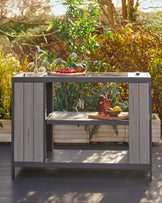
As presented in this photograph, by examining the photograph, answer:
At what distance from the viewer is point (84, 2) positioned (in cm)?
604

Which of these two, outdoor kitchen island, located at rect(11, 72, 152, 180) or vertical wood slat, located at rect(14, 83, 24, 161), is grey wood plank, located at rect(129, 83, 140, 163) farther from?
vertical wood slat, located at rect(14, 83, 24, 161)

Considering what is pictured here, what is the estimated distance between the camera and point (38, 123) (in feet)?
14.0

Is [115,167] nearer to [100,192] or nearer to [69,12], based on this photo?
[100,192]

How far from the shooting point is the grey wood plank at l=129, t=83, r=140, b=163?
13.7ft

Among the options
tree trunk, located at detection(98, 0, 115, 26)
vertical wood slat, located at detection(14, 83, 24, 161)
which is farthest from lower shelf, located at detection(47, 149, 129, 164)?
tree trunk, located at detection(98, 0, 115, 26)

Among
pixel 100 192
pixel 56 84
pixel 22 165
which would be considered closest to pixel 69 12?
pixel 56 84

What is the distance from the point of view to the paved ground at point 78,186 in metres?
3.71

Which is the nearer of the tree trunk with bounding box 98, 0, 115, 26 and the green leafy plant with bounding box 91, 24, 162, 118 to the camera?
the green leafy plant with bounding box 91, 24, 162, 118

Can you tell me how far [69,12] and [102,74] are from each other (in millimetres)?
1652

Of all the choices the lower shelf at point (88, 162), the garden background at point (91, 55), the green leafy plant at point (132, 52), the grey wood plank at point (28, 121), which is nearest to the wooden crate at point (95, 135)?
the garden background at point (91, 55)

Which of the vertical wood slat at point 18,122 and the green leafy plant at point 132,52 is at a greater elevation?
the green leafy plant at point 132,52

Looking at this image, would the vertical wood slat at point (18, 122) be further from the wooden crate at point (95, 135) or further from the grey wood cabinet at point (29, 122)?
the wooden crate at point (95, 135)

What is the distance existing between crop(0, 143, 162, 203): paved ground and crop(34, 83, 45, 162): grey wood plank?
0.24 m

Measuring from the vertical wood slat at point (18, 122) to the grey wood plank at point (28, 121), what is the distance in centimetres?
4
